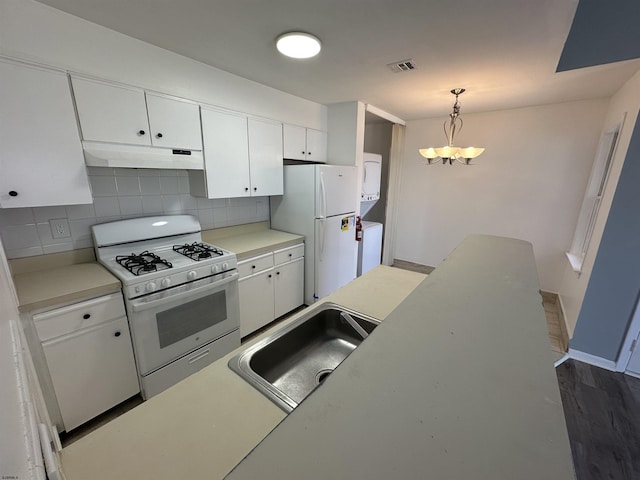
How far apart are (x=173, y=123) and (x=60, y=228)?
1.03 meters

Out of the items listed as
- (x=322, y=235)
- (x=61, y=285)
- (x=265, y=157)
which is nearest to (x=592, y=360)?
(x=322, y=235)

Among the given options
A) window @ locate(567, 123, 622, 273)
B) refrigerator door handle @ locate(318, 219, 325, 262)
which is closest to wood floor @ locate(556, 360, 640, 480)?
window @ locate(567, 123, 622, 273)

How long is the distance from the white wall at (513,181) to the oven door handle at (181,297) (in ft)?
10.7

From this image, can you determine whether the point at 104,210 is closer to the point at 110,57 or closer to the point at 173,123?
the point at 173,123

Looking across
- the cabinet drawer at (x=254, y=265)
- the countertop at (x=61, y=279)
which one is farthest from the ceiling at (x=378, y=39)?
the cabinet drawer at (x=254, y=265)

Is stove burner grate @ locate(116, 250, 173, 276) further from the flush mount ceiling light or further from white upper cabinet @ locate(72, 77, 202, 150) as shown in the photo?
the flush mount ceiling light

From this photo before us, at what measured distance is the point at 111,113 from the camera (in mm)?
1639

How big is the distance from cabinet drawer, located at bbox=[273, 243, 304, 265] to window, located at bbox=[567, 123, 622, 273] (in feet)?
8.94

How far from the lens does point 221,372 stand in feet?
2.93

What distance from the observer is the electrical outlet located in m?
1.74

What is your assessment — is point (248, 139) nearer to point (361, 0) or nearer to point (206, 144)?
point (206, 144)

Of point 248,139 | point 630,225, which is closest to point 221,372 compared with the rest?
point 248,139

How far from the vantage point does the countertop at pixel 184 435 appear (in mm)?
594

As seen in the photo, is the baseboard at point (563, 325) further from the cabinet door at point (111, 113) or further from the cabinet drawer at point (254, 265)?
the cabinet door at point (111, 113)
